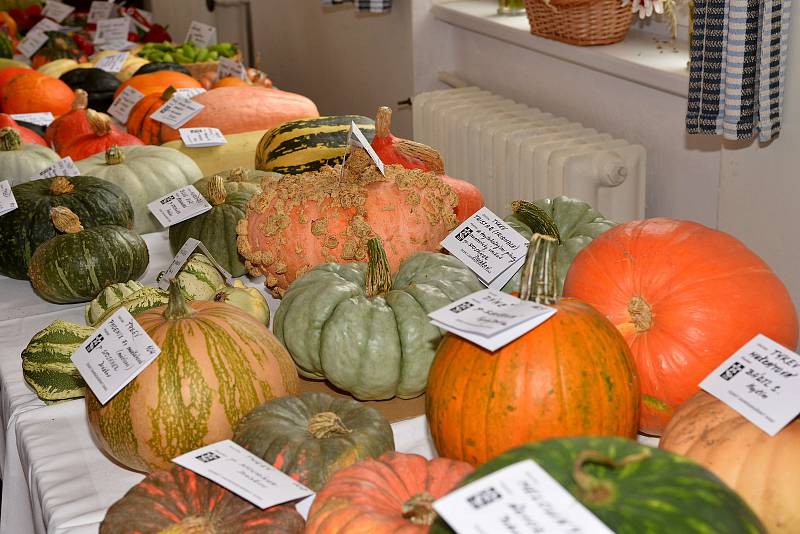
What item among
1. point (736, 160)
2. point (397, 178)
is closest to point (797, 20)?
point (736, 160)

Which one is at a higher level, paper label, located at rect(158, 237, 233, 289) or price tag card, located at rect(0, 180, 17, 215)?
price tag card, located at rect(0, 180, 17, 215)

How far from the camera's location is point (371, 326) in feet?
4.33

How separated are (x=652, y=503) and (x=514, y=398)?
1.09ft

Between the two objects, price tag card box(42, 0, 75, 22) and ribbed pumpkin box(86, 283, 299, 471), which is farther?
price tag card box(42, 0, 75, 22)

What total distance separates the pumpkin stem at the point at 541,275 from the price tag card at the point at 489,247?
43cm

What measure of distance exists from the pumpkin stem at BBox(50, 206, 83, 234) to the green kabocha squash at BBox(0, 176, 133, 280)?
134 mm

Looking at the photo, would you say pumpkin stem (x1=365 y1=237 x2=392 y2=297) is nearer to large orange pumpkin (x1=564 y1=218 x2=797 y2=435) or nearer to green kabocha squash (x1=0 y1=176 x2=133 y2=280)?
large orange pumpkin (x1=564 y1=218 x2=797 y2=435)

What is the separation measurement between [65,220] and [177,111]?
1059 millimetres

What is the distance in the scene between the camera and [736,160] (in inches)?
95.8

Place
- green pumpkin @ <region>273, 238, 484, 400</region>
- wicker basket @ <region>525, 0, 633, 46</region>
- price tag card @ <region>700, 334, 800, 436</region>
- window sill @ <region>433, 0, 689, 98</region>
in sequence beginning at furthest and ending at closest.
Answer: wicker basket @ <region>525, 0, 633, 46</region> < window sill @ <region>433, 0, 689, 98</region> < green pumpkin @ <region>273, 238, 484, 400</region> < price tag card @ <region>700, 334, 800, 436</region>

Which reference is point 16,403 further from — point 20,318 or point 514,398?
point 514,398

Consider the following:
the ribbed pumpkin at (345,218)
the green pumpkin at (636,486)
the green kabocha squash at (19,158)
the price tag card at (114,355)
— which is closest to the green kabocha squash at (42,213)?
the green kabocha squash at (19,158)

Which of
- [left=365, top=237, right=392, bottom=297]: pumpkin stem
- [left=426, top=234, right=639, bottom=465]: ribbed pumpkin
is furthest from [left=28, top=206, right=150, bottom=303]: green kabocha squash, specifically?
[left=426, top=234, right=639, bottom=465]: ribbed pumpkin

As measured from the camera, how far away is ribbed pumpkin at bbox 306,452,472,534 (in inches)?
34.6
